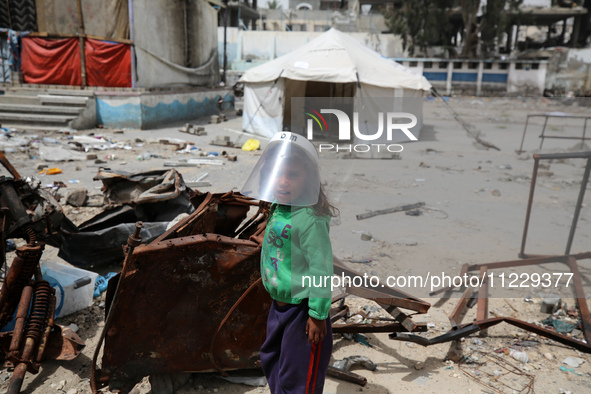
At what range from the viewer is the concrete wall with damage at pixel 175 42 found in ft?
42.5

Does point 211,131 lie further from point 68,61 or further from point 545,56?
point 545,56

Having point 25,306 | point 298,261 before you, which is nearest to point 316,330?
point 298,261

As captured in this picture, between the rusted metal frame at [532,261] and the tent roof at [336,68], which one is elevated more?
the tent roof at [336,68]

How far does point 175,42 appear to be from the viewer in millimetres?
14859

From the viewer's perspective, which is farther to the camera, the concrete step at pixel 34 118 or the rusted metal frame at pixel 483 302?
the concrete step at pixel 34 118

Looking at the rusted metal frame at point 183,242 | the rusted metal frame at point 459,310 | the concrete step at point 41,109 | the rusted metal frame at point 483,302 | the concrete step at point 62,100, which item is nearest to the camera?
the rusted metal frame at point 183,242

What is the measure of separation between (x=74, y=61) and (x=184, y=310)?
1267 centimetres

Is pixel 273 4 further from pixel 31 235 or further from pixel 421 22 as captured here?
pixel 31 235

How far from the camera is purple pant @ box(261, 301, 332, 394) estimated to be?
1.72 metres

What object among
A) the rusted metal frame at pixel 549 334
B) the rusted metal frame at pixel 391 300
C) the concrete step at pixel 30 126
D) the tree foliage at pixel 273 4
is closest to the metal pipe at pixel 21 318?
the rusted metal frame at pixel 391 300

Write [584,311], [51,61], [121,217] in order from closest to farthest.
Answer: [584,311], [121,217], [51,61]

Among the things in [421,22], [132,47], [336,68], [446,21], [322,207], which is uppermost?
[446,21]

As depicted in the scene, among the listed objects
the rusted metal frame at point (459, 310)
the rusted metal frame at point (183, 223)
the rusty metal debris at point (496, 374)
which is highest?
the rusted metal frame at point (183, 223)

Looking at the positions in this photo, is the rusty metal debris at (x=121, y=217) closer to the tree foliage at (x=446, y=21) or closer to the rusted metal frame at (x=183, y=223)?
the rusted metal frame at (x=183, y=223)
